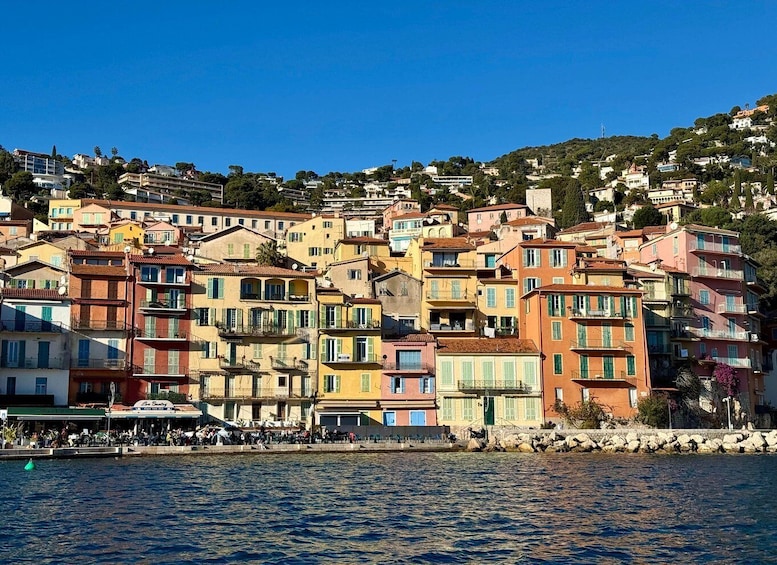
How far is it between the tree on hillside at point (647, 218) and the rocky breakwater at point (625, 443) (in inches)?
3008

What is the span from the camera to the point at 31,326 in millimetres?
56562

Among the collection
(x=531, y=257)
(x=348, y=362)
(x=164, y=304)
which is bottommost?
(x=348, y=362)

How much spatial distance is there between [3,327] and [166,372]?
32.3ft

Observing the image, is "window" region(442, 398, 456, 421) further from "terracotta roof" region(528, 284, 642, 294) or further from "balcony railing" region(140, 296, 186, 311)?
"balcony railing" region(140, 296, 186, 311)

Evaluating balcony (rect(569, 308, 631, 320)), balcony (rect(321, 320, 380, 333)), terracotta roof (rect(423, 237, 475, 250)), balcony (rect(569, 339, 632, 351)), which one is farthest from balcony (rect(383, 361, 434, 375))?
terracotta roof (rect(423, 237, 475, 250))

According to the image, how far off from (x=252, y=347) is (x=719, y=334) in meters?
33.2

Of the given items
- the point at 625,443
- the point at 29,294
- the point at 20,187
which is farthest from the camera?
the point at 20,187

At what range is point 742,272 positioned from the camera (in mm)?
71000

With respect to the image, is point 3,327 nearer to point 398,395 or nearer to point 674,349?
point 398,395

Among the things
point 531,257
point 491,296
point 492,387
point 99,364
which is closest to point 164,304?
point 99,364

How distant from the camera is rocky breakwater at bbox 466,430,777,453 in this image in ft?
179

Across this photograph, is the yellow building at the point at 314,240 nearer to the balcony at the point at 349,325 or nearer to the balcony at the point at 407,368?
the balcony at the point at 349,325

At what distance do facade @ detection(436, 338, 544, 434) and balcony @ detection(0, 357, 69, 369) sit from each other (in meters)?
22.9

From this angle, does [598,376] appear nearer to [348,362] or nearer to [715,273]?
[715,273]
